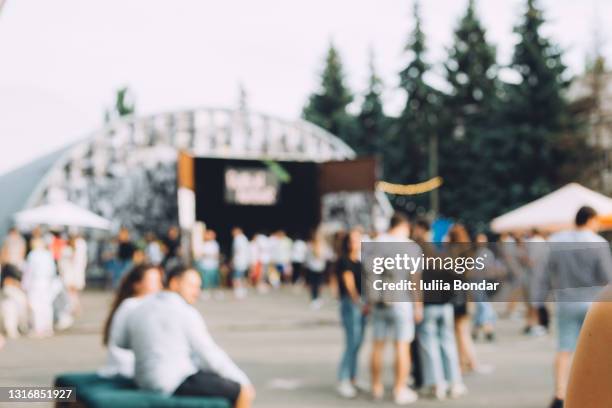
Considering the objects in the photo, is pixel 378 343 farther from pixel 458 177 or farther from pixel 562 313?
pixel 458 177

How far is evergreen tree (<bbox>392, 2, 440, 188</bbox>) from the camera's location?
1721 inches

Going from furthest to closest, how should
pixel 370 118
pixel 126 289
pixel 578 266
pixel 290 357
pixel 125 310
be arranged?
pixel 370 118, pixel 290 357, pixel 578 266, pixel 126 289, pixel 125 310

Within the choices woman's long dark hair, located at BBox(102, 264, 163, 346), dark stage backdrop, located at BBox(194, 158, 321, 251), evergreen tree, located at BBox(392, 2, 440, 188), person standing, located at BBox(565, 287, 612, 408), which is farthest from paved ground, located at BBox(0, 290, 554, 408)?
evergreen tree, located at BBox(392, 2, 440, 188)

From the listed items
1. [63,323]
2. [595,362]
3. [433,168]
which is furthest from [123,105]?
[595,362]

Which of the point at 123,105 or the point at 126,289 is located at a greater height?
the point at 123,105

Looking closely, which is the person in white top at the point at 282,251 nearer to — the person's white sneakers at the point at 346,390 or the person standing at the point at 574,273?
the person's white sneakers at the point at 346,390

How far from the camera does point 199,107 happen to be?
96.1ft

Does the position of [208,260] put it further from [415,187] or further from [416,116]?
[416,116]

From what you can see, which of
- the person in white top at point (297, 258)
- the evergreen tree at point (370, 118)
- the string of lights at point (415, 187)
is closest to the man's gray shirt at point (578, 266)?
the person in white top at point (297, 258)

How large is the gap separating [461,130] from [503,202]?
29.3 feet

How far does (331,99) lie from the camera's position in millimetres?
50531

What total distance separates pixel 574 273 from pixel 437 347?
2.06 m

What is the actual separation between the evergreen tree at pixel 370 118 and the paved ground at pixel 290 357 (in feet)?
107

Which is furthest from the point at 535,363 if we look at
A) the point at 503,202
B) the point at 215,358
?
the point at 503,202
